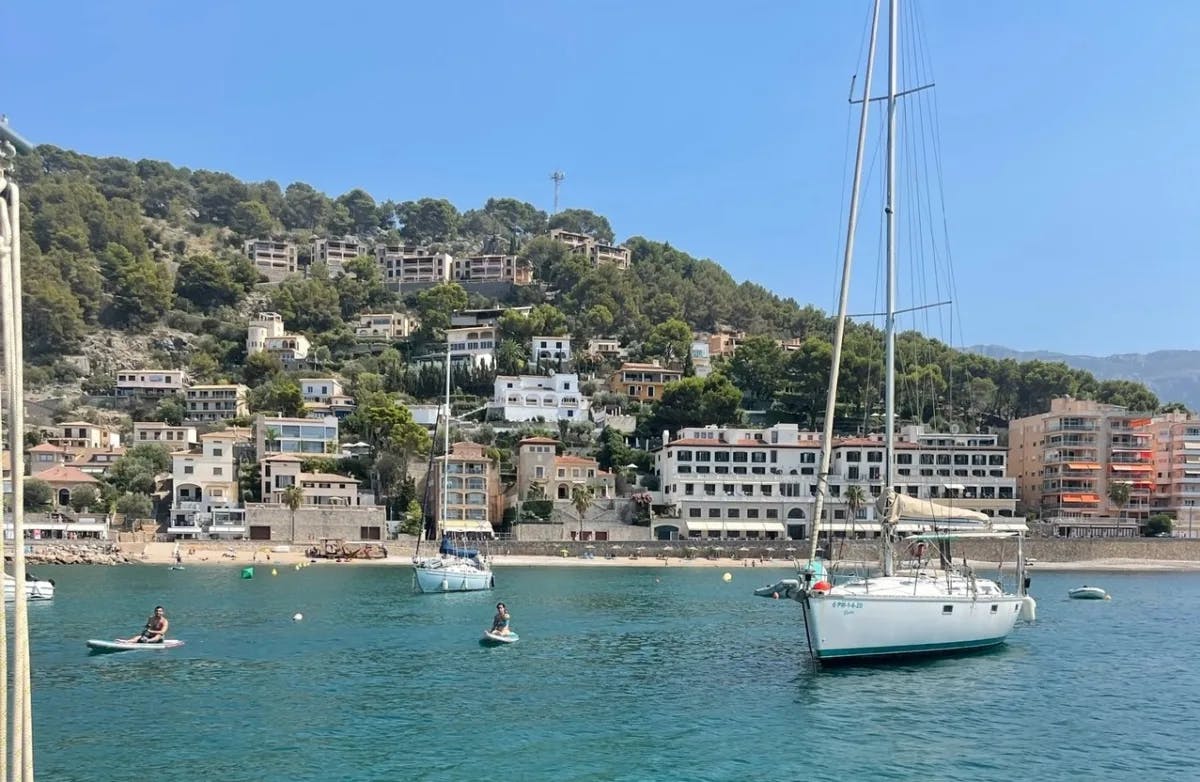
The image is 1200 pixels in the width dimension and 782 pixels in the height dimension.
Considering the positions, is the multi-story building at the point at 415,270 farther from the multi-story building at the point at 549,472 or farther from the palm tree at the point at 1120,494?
the palm tree at the point at 1120,494

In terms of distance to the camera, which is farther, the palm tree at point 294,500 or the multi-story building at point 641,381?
the multi-story building at point 641,381

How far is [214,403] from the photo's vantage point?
409 feet

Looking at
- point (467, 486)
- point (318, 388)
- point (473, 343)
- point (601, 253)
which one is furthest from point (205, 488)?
point (601, 253)

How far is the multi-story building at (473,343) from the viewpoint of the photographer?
142375 mm

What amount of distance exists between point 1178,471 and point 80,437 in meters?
111

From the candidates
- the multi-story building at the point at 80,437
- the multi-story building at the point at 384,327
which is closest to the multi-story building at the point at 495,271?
the multi-story building at the point at 384,327

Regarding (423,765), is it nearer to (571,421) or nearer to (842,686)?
(842,686)

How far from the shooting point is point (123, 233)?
171250mm

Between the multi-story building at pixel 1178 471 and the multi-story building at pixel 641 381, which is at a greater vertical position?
the multi-story building at pixel 641 381

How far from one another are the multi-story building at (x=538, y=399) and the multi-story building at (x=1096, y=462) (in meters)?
50.6

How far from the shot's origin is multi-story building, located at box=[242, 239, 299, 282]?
192m

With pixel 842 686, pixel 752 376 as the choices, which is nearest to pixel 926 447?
pixel 752 376

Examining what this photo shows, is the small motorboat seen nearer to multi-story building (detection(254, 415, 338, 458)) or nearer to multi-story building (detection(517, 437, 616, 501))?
multi-story building (detection(517, 437, 616, 501))

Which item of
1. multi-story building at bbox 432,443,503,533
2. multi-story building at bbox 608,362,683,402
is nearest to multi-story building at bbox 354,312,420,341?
multi-story building at bbox 608,362,683,402
